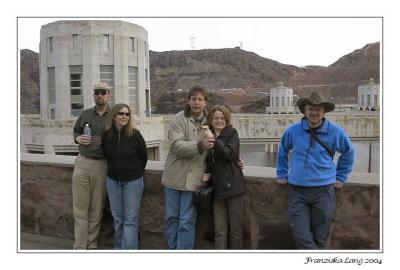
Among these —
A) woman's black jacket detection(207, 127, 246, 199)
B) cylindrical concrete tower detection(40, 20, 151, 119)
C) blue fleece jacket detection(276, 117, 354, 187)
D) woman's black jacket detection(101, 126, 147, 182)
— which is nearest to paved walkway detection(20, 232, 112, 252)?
woman's black jacket detection(101, 126, 147, 182)

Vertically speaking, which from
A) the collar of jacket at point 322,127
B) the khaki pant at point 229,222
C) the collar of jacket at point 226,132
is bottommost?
the khaki pant at point 229,222

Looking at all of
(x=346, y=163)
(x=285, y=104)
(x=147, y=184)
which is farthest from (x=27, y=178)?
(x=285, y=104)

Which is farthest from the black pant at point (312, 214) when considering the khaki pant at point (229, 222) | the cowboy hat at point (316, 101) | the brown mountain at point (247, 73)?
the brown mountain at point (247, 73)

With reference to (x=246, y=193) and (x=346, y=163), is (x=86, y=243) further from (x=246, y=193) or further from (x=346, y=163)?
(x=346, y=163)

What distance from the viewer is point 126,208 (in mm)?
3564

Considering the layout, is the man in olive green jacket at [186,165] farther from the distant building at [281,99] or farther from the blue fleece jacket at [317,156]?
the distant building at [281,99]

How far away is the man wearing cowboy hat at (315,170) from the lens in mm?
3117

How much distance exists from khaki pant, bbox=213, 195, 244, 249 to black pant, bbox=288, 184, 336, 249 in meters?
0.39

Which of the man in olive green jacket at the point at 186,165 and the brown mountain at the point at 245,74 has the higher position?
the brown mountain at the point at 245,74

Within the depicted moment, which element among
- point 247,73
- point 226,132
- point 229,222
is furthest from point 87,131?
point 247,73

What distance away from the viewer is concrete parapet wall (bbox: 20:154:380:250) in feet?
10.8

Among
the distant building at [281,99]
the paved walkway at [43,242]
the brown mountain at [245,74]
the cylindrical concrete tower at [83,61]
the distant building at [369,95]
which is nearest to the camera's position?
the paved walkway at [43,242]

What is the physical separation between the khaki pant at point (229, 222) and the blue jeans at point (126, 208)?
A: 67cm

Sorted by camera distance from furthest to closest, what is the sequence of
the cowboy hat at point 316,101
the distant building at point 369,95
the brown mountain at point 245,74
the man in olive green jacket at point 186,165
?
1. the brown mountain at point 245,74
2. the distant building at point 369,95
3. the man in olive green jacket at point 186,165
4. the cowboy hat at point 316,101
